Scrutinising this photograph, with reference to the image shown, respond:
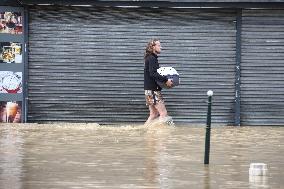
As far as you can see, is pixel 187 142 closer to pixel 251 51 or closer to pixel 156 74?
pixel 156 74

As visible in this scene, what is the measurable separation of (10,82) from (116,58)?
257 centimetres

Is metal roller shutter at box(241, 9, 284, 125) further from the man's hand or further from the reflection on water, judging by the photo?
the man's hand

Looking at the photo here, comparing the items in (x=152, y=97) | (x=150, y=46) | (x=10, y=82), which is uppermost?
(x=150, y=46)

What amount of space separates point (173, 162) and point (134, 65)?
28.9 ft

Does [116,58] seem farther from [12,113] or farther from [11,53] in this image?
[12,113]

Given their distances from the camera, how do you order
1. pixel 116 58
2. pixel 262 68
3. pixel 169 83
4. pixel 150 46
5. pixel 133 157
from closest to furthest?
pixel 133 157
pixel 150 46
pixel 169 83
pixel 116 58
pixel 262 68

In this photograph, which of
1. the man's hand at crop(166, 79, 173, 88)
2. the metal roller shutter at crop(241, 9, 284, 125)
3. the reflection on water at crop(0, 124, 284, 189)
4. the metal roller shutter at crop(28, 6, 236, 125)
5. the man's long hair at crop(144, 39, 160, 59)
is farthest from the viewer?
the metal roller shutter at crop(241, 9, 284, 125)

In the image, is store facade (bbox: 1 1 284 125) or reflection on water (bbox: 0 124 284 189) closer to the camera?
reflection on water (bbox: 0 124 284 189)

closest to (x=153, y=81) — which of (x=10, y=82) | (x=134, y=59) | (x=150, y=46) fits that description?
(x=150, y=46)

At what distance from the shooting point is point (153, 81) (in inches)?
740

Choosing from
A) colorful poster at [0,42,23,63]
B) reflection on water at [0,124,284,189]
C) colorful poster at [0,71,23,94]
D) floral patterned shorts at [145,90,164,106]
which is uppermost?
colorful poster at [0,42,23,63]

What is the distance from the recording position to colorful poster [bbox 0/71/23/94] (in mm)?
19961

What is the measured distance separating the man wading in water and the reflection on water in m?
0.49

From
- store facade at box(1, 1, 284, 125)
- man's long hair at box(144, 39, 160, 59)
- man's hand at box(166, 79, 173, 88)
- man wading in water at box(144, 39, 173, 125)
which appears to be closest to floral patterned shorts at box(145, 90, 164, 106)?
man wading in water at box(144, 39, 173, 125)
